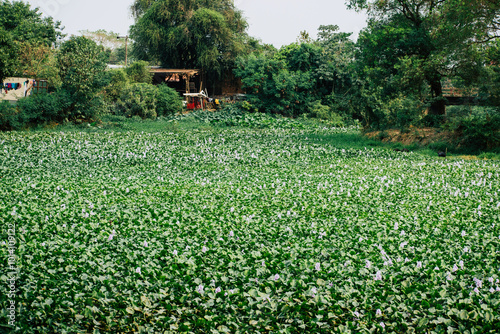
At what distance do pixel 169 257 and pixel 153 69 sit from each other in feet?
90.6

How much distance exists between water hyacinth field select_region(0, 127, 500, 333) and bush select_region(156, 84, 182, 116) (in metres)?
15.6

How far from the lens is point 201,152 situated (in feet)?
38.7

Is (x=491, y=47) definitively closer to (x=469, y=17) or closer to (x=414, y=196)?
(x=469, y=17)

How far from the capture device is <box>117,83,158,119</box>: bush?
2222 centimetres

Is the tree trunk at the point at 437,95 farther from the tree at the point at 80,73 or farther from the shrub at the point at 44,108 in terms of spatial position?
the shrub at the point at 44,108

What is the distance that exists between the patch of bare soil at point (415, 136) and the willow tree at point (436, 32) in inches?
59.4

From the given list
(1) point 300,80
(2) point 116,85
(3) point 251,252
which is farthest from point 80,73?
(3) point 251,252

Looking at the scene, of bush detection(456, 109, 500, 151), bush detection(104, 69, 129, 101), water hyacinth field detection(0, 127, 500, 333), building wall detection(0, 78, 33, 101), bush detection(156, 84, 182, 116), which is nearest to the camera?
water hyacinth field detection(0, 127, 500, 333)

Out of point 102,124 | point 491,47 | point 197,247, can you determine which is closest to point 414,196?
point 197,247

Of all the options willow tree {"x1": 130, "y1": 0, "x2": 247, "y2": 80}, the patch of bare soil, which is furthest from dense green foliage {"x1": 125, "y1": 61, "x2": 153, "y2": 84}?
the patch of bare soil

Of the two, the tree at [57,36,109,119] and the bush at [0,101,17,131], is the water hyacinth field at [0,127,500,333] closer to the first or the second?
the bush at [0,101,17,131]

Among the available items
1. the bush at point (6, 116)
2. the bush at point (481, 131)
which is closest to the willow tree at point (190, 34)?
the bush at point (6, 116)

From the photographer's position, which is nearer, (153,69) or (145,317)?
(145,317)

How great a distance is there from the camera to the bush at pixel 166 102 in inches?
949
